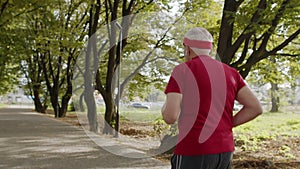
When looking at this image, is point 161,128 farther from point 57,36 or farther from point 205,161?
point 57,36

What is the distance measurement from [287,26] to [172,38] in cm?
674

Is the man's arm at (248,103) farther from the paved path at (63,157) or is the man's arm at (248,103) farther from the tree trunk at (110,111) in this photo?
the tree trunk at (110,111)

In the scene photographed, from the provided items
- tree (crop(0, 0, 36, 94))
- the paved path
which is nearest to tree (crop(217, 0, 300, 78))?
the paved path

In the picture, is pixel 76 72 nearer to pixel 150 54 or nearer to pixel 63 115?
pixel 63 115

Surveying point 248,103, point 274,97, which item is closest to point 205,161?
point 248,103

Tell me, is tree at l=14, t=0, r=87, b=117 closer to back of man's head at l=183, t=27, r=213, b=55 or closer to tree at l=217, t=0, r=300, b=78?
tree at l=217, t=0, r=300, b=78

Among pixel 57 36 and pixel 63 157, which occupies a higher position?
pixel 57 36

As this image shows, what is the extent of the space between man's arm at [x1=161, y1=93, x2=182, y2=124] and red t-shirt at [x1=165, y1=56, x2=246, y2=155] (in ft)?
0.10

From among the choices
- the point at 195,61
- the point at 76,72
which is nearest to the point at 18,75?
the point at 76,72

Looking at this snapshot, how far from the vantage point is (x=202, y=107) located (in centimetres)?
193

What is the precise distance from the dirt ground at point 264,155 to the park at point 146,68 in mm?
28

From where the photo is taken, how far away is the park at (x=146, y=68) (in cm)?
727

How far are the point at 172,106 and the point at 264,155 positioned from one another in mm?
7587

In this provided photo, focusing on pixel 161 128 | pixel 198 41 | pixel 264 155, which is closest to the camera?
pixel 198 41
